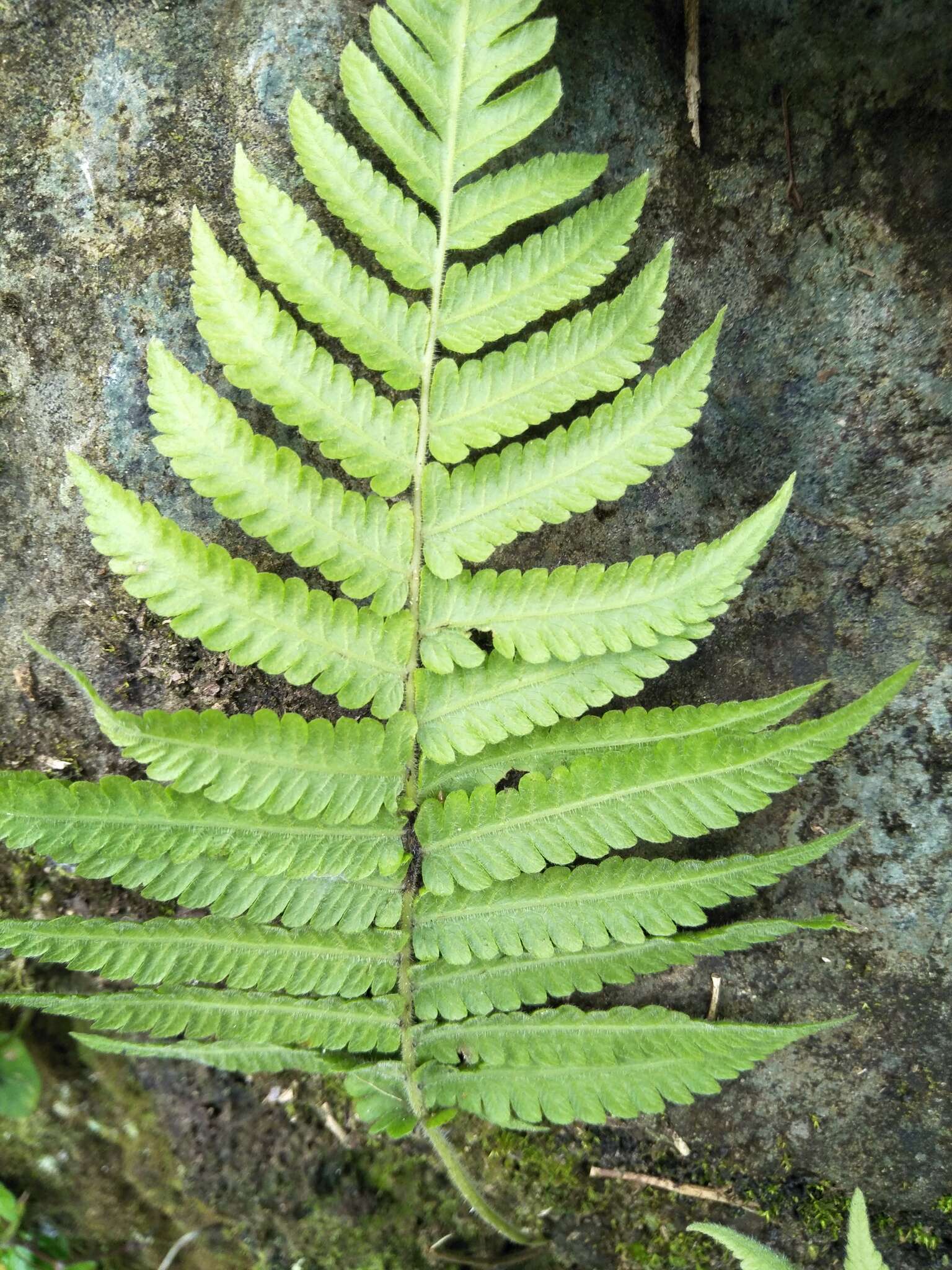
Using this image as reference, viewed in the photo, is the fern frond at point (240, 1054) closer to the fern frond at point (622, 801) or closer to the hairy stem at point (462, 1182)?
the hairy stem at point (462, 1182)

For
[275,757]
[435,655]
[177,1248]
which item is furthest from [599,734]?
[177,1248]

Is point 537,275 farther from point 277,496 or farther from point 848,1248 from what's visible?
point 848,1248

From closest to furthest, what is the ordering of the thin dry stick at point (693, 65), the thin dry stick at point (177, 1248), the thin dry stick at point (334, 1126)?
1. the thin dry stick at point (693, 65)
2. the thin dry stick at point (334, 1126)
3. the thin dry stick at point (177, 1248)

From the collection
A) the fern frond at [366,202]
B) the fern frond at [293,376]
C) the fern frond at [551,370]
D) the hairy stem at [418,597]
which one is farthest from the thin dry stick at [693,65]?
the fern frond at [293,376]

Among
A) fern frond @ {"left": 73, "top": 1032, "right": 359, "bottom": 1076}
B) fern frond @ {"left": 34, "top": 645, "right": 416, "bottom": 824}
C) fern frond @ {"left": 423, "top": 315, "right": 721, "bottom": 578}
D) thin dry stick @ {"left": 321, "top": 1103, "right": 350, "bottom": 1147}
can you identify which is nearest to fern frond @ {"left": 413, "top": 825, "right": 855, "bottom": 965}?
fern frond @ {"left": 34, "top": 645, "right": 416, "bottom": 824}

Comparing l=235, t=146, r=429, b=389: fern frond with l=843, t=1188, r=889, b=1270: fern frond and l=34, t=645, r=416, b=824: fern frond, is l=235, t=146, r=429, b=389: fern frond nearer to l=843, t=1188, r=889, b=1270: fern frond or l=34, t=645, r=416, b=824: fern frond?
l=34, t=645, r=416, b=824: fern frond

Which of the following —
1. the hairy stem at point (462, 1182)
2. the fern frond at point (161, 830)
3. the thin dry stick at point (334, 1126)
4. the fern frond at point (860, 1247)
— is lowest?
the thin dry stick at point (334, 1126)

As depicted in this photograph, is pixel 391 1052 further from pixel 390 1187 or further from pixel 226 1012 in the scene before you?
pixel 390 1187
